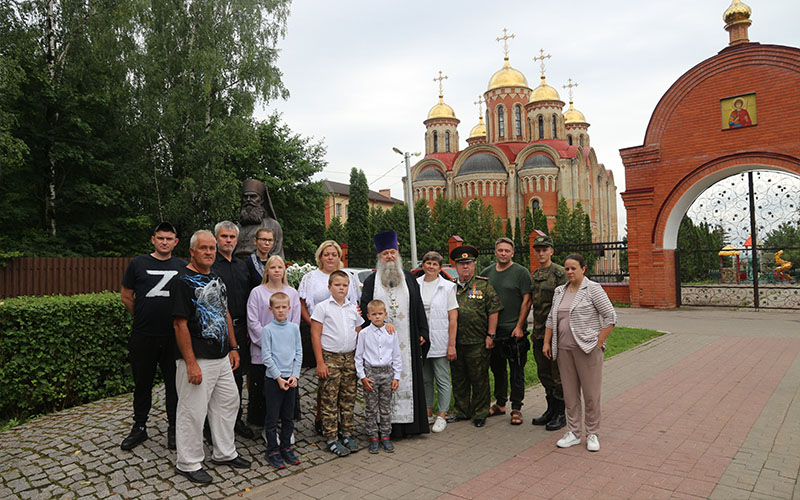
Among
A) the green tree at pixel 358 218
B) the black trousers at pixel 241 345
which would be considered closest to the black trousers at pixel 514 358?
the black trousers at pixel 241 345

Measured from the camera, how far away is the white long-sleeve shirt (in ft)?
15.1

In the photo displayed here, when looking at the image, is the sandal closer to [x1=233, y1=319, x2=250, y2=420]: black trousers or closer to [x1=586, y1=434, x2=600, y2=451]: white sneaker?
[x1=586, y1=434, x2=600, y2=451]: white sneaker

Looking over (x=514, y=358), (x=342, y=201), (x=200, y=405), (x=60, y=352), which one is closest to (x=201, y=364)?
(x=200, y=405)

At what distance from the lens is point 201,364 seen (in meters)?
3.93

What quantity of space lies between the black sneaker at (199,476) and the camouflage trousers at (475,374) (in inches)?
100

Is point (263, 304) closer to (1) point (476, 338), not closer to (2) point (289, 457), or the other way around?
(2) point (289, 457)

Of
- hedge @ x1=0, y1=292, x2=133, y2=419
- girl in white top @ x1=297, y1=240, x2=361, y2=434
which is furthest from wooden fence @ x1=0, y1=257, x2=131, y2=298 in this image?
girl in white top @ x1=297, y1=240, x2=361, y2=434

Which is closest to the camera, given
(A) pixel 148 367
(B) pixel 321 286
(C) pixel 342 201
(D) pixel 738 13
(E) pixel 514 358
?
(A) pixel 148 367

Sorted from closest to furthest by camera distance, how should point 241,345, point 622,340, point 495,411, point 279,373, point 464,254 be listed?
A: point 279,373 → point 241,345 → point 464,254 → point 495,411 → point 622,340

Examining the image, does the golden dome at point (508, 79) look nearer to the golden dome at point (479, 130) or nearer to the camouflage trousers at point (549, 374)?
the golden dome at point (479, 130)

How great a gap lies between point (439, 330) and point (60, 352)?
4218 millimetres

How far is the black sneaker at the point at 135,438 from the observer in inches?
173

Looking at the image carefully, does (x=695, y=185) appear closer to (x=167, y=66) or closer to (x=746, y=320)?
(x=746, y=320)

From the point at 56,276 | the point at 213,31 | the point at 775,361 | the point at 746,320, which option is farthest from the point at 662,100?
the point at 56,276
